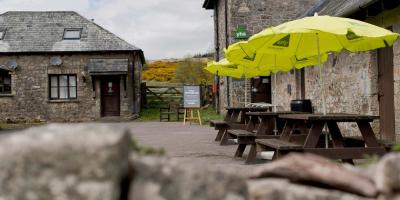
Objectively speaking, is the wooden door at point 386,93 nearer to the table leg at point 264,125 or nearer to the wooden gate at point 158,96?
the table leg at point 264,125

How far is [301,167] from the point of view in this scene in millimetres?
2668

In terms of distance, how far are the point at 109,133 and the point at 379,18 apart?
30.0ft

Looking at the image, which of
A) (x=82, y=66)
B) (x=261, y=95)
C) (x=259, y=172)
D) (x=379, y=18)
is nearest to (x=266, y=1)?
(x=261, y=95)

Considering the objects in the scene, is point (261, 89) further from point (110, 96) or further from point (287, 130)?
point (287, 130)

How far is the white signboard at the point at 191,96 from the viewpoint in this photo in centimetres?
2150

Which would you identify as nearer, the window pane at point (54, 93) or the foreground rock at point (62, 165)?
the foreground rock at point (62, 165)

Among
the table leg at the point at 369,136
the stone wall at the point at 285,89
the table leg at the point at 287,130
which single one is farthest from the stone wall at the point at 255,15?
the table leg at the point at 369,136

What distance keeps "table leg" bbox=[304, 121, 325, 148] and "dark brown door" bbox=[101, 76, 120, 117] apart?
21.3 m

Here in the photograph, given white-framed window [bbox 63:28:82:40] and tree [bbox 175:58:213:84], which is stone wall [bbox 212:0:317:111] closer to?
white-framed window [bbox 63:28:82:40]

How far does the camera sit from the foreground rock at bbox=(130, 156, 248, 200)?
2480 mm

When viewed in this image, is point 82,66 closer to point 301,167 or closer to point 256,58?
point 256,58

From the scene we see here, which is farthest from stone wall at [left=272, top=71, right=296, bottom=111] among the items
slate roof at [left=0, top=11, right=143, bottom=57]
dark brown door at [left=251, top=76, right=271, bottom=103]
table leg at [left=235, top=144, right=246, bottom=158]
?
slate roof at [left=0, top=11, right=143, bottom=57]

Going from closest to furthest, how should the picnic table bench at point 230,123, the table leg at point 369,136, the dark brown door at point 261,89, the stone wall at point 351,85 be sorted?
the table leg at point 369,136 → the stone wall at point 351,85 → the picnic table bench at point 230,123 → the dark brown door at point 261,89

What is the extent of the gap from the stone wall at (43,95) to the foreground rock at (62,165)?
24550 millimetres
